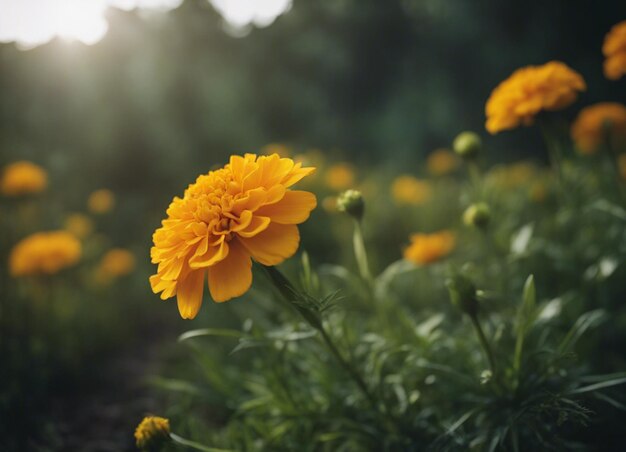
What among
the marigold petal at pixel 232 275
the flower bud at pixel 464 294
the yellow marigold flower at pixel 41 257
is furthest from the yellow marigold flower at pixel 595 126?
the yellow marigold flower at pixel 41 257

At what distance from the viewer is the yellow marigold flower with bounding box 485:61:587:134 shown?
1604 millimetres

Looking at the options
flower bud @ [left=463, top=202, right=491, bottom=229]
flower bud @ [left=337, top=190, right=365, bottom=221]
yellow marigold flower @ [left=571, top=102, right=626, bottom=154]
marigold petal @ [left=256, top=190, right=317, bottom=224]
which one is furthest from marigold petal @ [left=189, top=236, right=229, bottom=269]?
yellow marigold flower @ [left=571, top=102, right=626, bottom=154]

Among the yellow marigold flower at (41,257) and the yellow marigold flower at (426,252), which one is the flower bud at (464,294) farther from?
the yellow marigold flower at (41,257)

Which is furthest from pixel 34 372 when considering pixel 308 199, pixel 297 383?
pixel 308 199

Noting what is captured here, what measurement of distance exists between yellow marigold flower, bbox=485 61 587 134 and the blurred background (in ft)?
6.32

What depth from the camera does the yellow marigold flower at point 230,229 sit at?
3.35 ft

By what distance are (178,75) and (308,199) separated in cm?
625

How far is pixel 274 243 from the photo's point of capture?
1032 mm

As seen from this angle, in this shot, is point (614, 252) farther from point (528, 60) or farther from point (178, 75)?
point (178, 75)

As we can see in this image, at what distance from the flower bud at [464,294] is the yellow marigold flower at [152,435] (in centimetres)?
83

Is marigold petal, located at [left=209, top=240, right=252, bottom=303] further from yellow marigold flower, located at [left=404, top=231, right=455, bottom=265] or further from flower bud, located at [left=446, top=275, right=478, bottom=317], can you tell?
yellow marigold flower, located at [left=404, top=231, right=455, bottom=265]

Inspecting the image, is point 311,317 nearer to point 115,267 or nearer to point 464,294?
point 464,294

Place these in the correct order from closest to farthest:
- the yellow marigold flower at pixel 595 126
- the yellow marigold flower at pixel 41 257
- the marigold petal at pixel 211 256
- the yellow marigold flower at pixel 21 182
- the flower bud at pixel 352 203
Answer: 1. the marigold petal at pixel 211 256
2. the flower bud at pixel 352 203
3. the yellow marigold flower at pixel 595 126
4. the yellow marigold flower at pixel 41 257
5. the yellow marigold flower at pixel 21 182

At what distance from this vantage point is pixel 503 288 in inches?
72.7
